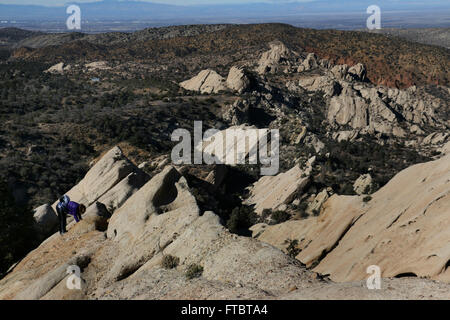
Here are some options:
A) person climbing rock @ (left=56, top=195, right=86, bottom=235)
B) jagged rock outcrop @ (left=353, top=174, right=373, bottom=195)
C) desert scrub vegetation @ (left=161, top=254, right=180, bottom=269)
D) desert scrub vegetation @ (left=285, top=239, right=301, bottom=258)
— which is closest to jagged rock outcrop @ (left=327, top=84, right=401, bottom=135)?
jagged rock outcrop @ (left=353, top=174, right=373, bottom=195)

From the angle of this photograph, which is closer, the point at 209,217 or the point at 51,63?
the point at 209,217

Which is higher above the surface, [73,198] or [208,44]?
[208,44]

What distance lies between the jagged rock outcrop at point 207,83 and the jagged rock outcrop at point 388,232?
52300 millimetres

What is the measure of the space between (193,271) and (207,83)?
2545 inches

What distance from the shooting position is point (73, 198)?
2686 cm

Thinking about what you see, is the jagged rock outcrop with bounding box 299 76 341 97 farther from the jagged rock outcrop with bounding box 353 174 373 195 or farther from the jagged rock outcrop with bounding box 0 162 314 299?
A: the jagged rock outcrop with bounding box 0 162 314 299

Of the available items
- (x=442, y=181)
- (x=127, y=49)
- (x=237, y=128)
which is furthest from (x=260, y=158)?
(x=127, y=49)

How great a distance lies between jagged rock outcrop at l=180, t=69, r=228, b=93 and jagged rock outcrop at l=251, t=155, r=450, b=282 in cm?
5230

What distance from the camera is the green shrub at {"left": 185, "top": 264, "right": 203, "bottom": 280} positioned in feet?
42.5

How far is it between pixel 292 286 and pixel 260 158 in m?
30.7

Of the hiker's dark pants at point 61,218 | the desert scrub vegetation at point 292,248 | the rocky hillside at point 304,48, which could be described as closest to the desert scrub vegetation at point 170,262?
the hiker's dark pants at point 61,218

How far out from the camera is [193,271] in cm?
1310

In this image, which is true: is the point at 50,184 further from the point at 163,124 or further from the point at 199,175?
the point at 163,124

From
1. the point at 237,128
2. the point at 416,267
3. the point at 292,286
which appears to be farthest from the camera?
the point at 237,128
